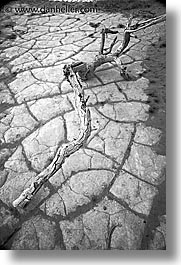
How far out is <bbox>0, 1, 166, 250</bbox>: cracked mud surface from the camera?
94cm

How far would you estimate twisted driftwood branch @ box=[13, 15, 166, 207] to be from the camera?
3.23 feet

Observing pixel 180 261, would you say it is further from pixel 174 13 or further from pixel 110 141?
pixel 174 13

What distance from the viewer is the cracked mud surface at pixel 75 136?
3.09ft

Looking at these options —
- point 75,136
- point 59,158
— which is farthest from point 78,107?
point 59,158

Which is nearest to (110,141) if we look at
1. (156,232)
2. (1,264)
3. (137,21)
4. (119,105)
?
(119,105)

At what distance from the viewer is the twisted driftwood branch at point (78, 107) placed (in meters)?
0.98

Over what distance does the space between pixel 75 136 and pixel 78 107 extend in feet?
0.49

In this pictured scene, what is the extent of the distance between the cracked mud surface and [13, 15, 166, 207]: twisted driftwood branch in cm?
6

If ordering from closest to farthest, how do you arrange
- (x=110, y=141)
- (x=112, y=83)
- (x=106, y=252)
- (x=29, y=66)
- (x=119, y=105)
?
(x=106, y=252) < (x=110, y=141) < (x=119, y=105) < (x=112, y=83) < (x=29, y=66)

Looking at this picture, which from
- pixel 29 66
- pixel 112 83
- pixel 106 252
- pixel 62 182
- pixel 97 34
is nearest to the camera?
pixel 106 252

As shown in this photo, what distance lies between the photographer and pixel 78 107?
4.07 ft

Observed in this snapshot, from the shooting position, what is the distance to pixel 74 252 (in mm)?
915

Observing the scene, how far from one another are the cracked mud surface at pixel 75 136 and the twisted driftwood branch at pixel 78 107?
6cm

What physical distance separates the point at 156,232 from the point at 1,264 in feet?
2.02
